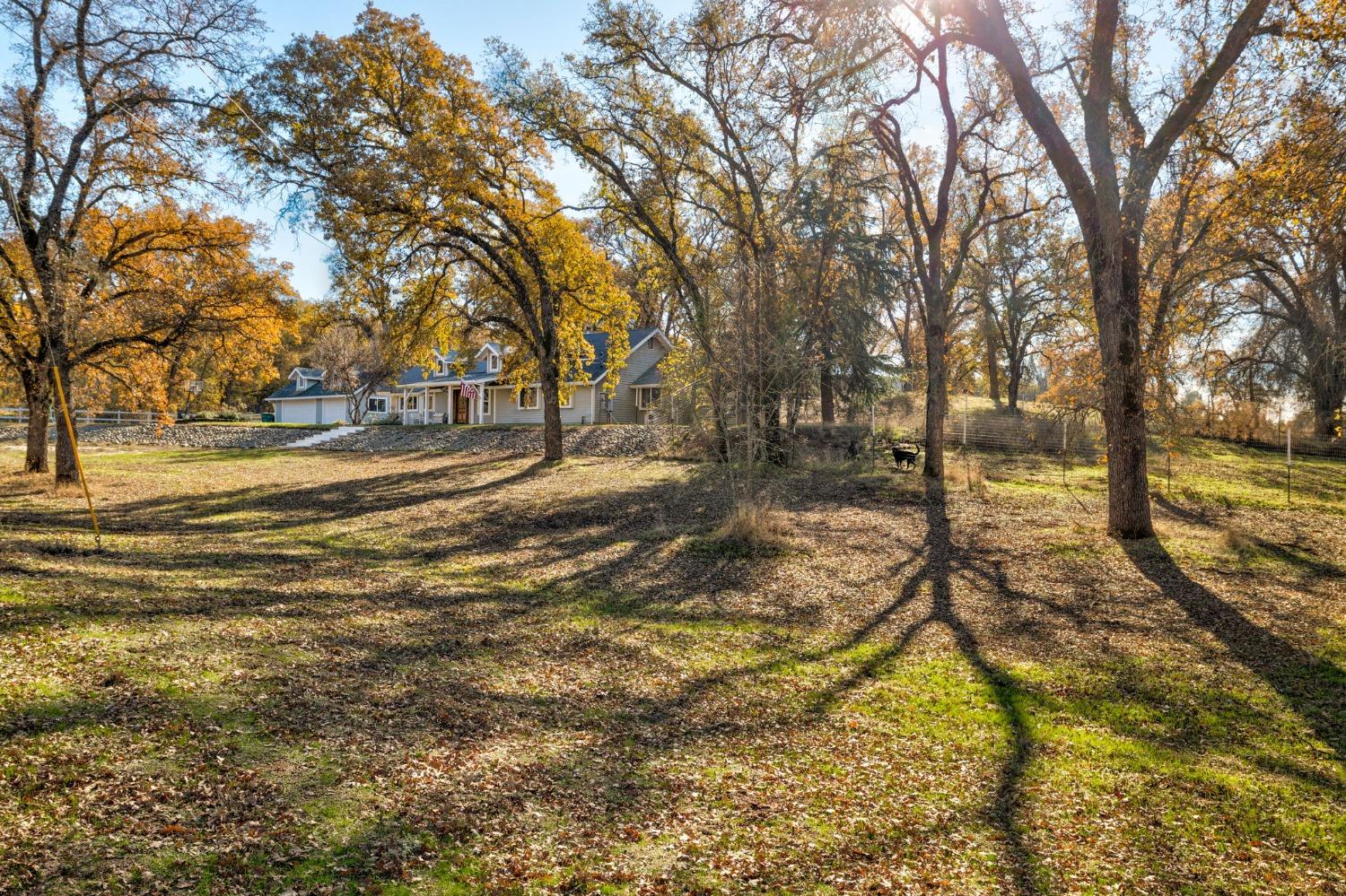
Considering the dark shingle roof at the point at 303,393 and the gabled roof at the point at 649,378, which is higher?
the dark shingle roof at the point at 303,393

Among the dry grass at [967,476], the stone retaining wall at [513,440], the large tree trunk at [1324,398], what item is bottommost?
the dry grass at [967,476]

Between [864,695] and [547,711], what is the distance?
2696mm

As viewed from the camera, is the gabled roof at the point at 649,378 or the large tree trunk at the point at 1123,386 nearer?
the large tree trunk at the point at 1123,386

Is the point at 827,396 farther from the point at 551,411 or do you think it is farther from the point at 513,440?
the point at 513,440

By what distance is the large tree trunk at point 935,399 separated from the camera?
61.0 ft

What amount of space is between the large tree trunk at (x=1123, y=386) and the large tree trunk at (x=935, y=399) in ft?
21.7

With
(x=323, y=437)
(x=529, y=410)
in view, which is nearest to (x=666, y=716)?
(x=529, y=410)

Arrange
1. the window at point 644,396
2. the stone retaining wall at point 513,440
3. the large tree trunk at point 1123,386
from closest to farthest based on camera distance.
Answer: the large tree trunk at point 1123,386 → the stone retaining wall at point 513,440 → the window at point 644,396

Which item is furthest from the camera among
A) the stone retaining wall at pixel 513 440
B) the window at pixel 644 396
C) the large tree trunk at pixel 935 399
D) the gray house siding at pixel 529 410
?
the gray house siding at pixel 529 410

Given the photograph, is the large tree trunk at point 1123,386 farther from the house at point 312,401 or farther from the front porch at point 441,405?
the house at point 312,401

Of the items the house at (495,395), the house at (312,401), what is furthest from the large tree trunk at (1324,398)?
the house at (312,401)

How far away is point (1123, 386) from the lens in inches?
459

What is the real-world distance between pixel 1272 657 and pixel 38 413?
23.2 meters

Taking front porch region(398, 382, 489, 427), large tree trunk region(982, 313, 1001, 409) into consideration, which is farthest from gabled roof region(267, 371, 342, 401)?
large tree trunk region(982, 313, 1001, 409)
